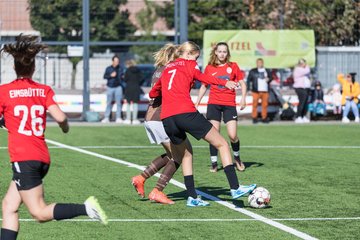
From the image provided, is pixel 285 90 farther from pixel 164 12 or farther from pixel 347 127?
pixel 164 12

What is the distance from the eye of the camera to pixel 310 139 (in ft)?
79.6

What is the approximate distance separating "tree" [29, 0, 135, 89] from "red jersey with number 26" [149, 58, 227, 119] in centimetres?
1893

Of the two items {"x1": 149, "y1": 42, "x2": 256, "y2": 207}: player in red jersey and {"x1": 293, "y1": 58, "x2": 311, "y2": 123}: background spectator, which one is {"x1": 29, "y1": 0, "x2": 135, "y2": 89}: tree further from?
{"x1": 149, "y1": 42, "x2": 256, "y2": 207}: player in red jersey

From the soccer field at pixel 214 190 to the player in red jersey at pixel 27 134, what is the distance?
161cm

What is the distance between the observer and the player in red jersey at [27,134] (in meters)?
8.45

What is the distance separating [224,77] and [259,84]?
14.4 metres

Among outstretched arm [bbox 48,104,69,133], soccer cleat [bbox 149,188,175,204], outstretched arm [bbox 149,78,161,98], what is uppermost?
outstretched arm [bbox 48,104,69,133]

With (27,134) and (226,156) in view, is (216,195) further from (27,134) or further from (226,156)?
(27,134)

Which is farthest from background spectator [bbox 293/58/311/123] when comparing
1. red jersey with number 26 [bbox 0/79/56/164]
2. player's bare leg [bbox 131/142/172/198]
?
red jersey with number 26 [bbox 0/79/56/164]

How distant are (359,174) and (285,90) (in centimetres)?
1587

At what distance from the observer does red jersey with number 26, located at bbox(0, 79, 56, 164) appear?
8.48m

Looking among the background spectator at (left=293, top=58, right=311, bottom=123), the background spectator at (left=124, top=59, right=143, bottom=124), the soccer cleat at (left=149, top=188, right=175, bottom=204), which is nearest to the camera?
the soccer cleat at (left=149, top=188, right=175, bottom=204)

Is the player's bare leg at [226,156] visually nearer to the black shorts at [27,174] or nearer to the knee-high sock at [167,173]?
the knee-high sock at [167,173]

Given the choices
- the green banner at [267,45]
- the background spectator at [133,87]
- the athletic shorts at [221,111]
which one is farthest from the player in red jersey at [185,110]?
the green banner at [267,45]
